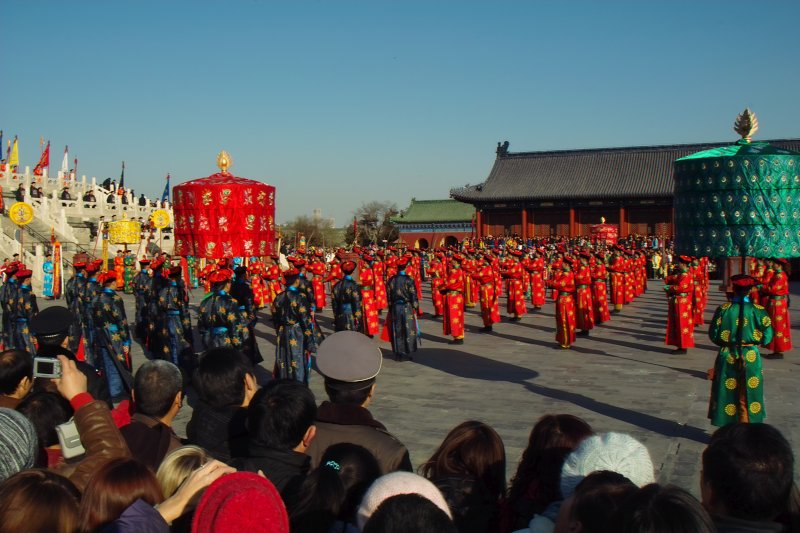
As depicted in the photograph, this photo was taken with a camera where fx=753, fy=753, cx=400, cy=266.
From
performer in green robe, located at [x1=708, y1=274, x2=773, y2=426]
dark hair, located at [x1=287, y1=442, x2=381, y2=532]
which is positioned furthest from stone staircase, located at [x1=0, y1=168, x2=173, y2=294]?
dark hair, located at [x1=287, y1=442, x2=381, y2=532]

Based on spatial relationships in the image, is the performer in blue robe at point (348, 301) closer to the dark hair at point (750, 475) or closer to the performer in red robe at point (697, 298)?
the performer in red robe at point (697, 298)

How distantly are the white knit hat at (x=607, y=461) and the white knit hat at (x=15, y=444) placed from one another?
1.83m

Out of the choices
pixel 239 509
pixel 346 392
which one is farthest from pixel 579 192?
pixel 239 509

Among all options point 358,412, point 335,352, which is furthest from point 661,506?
point 335,352

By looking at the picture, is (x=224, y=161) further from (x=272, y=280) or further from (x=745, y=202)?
(x=272, y=280)

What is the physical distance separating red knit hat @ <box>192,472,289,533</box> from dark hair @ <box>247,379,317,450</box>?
3.04ft

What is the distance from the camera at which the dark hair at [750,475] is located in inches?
96.5

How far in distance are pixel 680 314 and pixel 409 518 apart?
34.4ft

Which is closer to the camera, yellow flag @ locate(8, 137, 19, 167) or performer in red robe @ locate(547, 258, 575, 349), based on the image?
performer in red robe @ locate(547, 258, 575, 349)

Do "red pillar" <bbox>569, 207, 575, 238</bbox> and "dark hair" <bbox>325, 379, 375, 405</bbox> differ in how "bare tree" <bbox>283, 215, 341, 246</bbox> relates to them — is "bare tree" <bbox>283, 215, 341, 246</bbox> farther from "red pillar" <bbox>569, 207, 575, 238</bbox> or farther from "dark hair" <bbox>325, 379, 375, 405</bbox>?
"dark hair" <bbox>325, 379, 375, 405</bbox>

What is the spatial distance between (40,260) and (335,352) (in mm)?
23650

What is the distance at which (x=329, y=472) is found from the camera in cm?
260

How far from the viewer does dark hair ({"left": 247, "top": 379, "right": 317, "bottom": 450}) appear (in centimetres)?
302

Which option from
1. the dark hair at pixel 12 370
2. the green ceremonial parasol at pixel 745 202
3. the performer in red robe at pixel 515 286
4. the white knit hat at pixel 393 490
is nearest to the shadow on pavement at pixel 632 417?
the green ceremonial parasol at pixel 745 202
